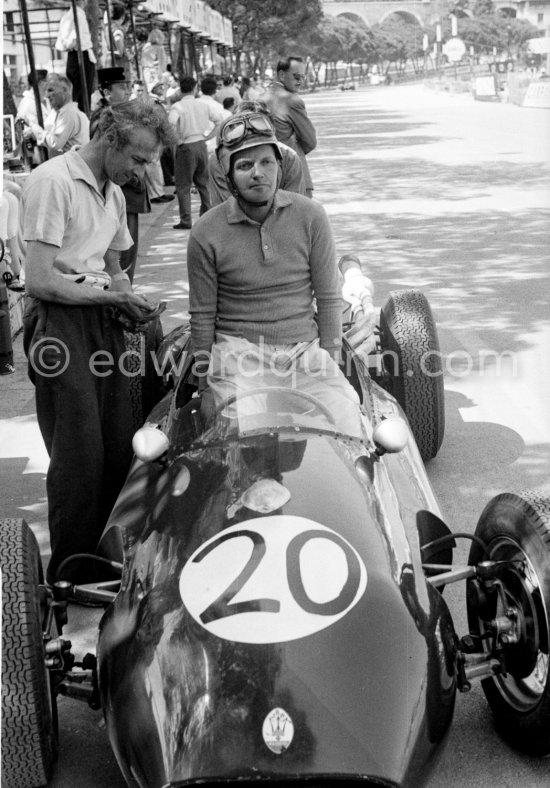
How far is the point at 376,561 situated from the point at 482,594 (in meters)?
0.59

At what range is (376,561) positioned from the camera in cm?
291

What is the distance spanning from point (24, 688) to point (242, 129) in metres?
2.31

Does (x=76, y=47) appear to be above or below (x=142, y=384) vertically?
above

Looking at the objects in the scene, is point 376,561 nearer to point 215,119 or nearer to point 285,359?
point 285,359

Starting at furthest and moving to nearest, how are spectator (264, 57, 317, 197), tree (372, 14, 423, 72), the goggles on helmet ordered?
tree (372, 14, 423, 72)
spectator (264, 57, 317, 197)
the goggles on helmet

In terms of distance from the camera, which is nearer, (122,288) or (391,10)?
(122,288)

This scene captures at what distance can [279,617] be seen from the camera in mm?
2654

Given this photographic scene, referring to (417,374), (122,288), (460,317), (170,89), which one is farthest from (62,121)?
(170,89)

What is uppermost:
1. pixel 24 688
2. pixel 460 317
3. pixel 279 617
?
pixel 279 617

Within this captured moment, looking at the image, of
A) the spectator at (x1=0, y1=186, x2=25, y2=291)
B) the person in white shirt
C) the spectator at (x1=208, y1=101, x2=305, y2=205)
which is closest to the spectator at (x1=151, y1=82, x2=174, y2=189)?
the person in white shirt

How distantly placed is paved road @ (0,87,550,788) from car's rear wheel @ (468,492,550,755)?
0.14 meters

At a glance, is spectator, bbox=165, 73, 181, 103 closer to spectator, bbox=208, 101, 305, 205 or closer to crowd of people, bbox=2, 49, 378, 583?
spectator, bbox=208, 101, 305, 205

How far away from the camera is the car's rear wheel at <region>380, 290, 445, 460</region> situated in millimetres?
5406

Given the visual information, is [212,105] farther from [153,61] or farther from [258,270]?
[258,270]
